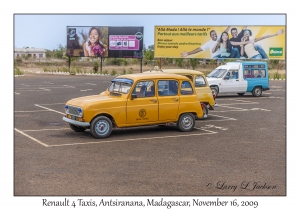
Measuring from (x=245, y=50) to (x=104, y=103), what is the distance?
35285 mm

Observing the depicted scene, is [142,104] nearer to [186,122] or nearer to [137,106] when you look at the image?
[137,106]

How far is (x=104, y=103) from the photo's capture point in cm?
1321

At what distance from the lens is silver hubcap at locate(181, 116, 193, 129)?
14.6 m

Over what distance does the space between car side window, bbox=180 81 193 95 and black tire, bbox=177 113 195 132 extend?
0.66m

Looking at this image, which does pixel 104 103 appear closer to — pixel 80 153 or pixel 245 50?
pixel 80 153

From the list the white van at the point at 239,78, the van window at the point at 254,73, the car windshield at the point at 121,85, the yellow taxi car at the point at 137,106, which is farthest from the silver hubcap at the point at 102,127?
the van window at the point at 254,73

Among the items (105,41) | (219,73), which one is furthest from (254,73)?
(105,41)

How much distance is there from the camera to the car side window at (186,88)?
47.9ft

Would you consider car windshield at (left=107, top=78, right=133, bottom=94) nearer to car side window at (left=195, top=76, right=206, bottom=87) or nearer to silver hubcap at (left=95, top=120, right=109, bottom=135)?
silver hubcap at (left=95, top=120, right=109, bottom=135)

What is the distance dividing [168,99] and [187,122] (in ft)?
3.25

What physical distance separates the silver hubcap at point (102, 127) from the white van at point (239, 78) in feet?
43.2

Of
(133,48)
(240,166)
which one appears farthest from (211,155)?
(133,48)

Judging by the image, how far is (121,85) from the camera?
14.1 m

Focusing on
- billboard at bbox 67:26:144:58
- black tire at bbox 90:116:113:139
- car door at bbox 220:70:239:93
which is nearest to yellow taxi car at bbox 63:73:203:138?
black tire at bbox 90:116:113:139
